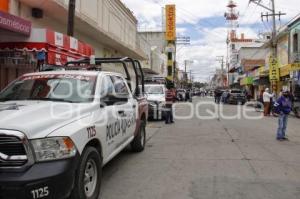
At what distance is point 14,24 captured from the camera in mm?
12992

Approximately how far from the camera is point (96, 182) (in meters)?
6.18

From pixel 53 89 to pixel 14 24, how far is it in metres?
6.85

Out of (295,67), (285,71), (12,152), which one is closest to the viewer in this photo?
(12,152)

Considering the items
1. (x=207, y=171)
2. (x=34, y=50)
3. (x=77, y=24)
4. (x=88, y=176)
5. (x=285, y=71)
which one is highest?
(x=77, y=24)

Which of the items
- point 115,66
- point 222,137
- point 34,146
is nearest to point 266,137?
point 222,137

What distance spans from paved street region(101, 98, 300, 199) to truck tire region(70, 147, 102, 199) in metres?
0.53

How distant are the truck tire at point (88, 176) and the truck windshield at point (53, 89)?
41.1 inches

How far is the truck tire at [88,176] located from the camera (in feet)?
17.6

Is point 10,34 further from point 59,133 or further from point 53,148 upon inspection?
point 53,148

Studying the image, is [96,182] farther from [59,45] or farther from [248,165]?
[59,45]

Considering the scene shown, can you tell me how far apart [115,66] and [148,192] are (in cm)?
2595

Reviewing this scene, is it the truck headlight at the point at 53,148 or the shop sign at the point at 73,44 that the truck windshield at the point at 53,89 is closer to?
the truck headlight at the point at 53,148

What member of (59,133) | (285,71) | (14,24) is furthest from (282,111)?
(285,71)

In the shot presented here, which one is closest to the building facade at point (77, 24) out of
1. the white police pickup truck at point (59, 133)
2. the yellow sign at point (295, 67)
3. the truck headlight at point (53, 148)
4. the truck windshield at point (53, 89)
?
the truck windshield at point (53, 89)
